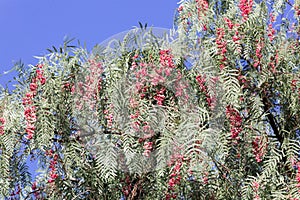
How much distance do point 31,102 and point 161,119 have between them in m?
0.66

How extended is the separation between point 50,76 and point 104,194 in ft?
2.26

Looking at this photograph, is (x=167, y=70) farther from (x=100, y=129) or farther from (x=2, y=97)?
(x=2, y=97)

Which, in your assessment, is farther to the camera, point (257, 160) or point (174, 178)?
point (257, 160)

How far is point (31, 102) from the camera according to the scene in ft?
10.0

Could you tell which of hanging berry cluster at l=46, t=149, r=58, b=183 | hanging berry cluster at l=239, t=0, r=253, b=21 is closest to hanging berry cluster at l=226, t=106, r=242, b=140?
hanging berry cluster at l=239, t=0, r=253, b=21

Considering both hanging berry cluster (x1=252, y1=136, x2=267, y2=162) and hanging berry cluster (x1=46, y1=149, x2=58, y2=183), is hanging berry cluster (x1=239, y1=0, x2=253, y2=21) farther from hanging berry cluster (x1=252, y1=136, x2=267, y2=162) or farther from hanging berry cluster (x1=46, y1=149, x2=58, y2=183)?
hanging berry cluster (x1=46, y1=149, x2=58, y2=183)

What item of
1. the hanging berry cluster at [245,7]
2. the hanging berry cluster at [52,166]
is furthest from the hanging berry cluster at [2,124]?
the hanging berry cluster at [245,7]

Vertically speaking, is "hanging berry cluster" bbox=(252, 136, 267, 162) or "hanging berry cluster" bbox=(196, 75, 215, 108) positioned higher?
"hanging berry cluster" bbox=(196, 75, 215, 108)

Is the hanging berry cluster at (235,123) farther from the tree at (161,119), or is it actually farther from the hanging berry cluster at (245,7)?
the hanging berry cluster at (245,7)

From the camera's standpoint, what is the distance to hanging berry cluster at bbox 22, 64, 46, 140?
3.01 metres

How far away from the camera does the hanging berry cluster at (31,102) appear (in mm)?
3008

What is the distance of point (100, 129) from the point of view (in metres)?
3.08

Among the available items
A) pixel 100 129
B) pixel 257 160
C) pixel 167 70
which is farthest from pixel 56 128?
pixel 257 160

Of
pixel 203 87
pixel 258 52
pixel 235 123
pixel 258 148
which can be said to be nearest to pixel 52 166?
pixel 203 87
